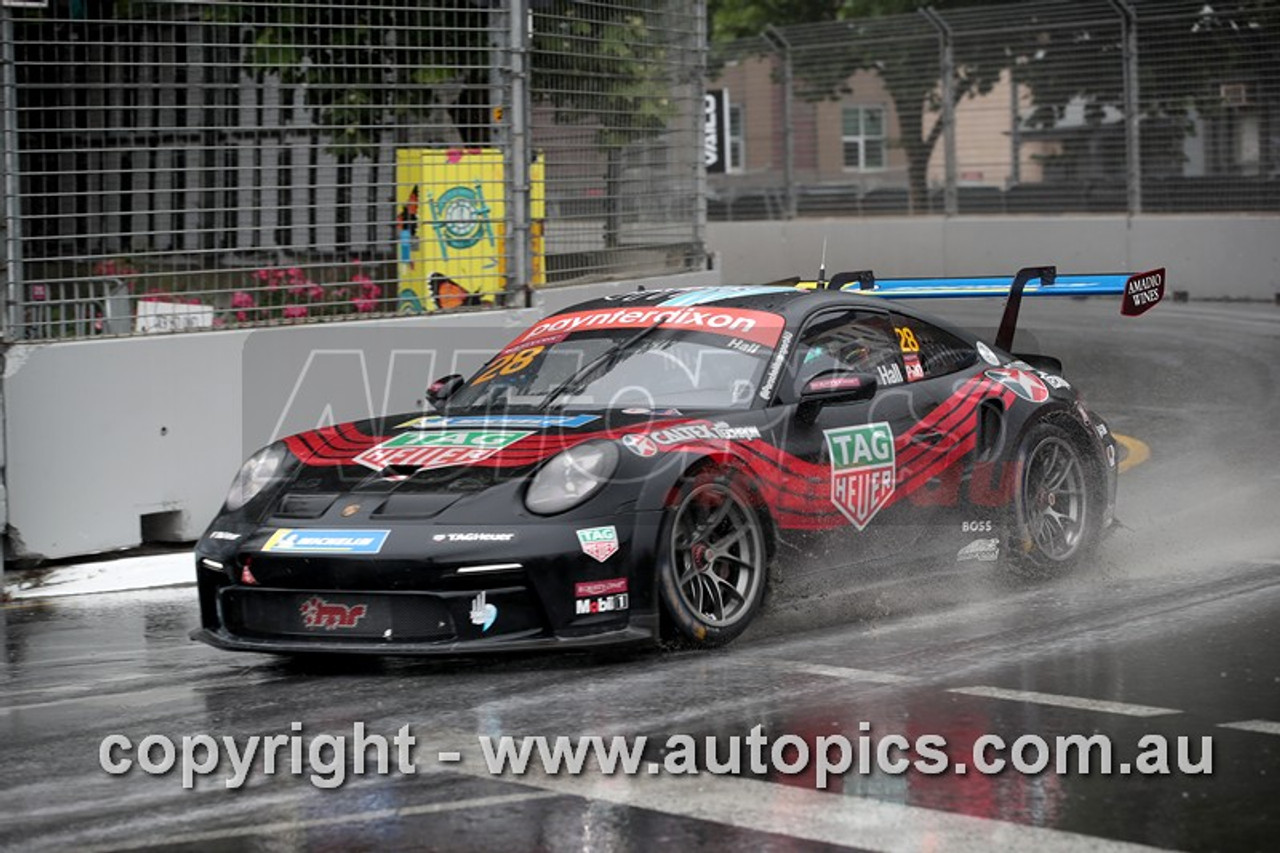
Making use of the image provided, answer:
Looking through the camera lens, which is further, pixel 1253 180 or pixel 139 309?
pixel 1253 180

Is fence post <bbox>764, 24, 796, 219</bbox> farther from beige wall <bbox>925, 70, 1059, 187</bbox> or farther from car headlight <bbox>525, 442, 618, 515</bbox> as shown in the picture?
car headlight <bbox>525, 442, 618, 515</bbox>

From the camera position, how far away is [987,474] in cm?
829

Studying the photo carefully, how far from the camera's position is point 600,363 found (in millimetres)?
7922

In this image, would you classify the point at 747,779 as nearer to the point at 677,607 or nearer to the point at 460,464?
the point at 677,607

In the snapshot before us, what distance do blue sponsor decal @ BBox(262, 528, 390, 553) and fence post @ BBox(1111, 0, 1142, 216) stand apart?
18083mm

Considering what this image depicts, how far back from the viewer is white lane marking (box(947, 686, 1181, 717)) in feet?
20.0

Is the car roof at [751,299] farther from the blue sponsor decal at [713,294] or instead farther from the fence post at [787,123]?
the fence post at [787,123]

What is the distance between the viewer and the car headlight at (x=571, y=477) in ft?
22.2

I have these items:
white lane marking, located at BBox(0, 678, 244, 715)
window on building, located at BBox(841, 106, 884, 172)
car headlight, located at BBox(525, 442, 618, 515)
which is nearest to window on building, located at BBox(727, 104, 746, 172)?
window on building, located at BBox(841, 106, 884, 172)

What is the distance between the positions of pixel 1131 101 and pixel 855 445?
16692 mm

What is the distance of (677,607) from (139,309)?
4.79m

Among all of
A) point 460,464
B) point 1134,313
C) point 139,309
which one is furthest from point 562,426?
point 139,309

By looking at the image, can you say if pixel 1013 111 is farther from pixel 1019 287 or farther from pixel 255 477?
pixel 255 477

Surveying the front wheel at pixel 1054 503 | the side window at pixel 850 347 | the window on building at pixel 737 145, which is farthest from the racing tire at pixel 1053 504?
the window on building at pixel 737 145
